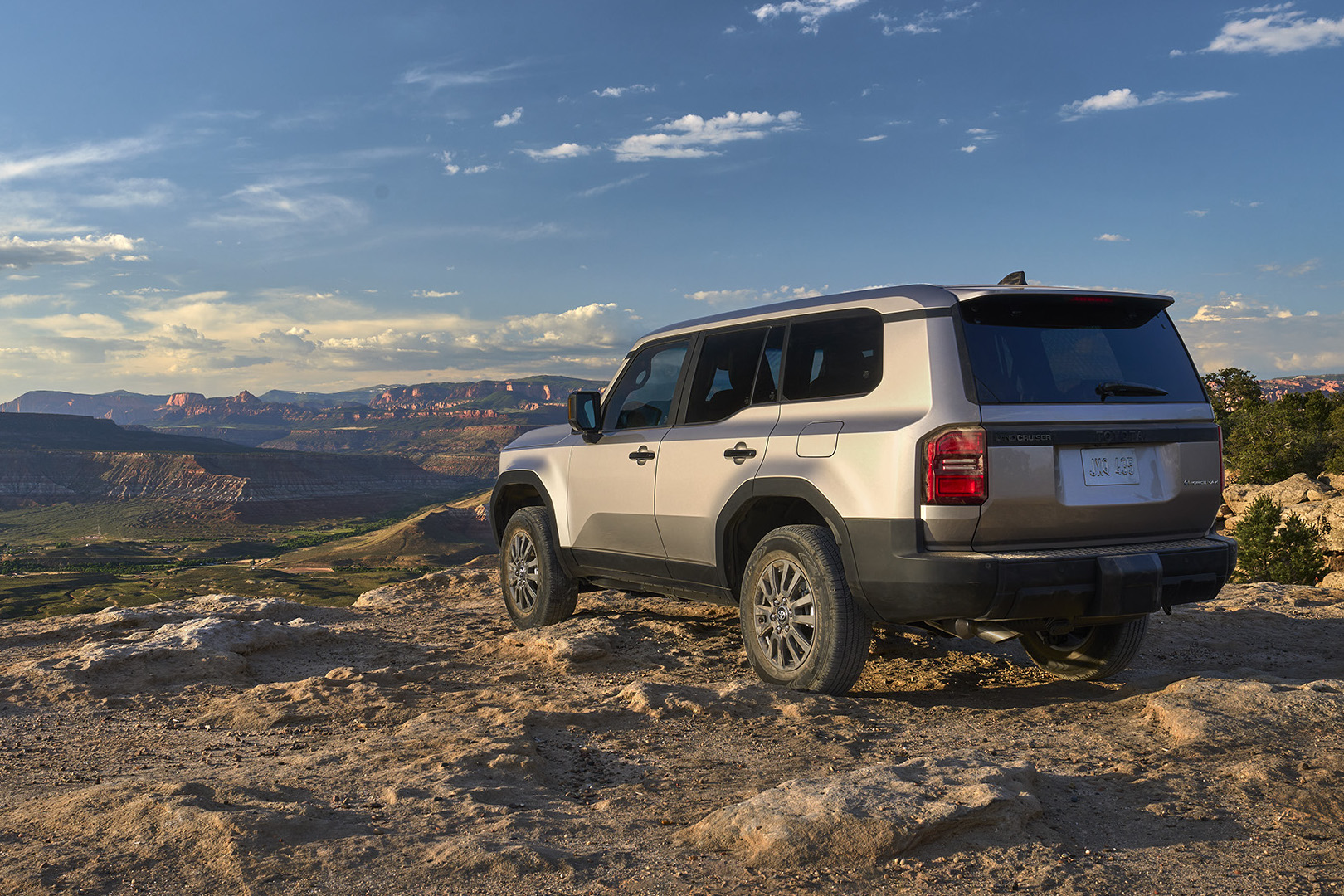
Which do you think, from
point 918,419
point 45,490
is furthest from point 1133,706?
point 45,490

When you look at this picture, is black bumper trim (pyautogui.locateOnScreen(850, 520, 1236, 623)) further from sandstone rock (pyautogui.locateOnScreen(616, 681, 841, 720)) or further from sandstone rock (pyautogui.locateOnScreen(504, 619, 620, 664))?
sandstone rock (pyautogui.locateOnScreen(504, 619, 620, 664))

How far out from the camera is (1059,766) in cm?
379

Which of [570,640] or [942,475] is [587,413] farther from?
[942,475]

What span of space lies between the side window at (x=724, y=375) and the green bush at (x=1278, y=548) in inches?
489

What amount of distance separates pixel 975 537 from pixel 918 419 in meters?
0.58

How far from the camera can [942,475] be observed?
161 inches

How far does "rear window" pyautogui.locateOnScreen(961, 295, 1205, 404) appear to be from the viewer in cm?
429

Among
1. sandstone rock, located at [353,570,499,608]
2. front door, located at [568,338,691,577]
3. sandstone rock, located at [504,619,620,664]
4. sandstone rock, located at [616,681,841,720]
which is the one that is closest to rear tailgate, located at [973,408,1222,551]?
sandstone rock, located at [616,681,841,720]

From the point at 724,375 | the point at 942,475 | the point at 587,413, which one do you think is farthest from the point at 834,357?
the point at 587,413

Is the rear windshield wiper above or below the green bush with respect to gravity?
above

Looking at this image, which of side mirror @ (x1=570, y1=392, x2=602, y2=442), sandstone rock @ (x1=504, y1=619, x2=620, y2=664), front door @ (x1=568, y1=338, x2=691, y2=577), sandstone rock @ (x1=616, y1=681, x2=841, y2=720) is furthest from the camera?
side mirror @ (x1=570, y1=392, x2=602, y2=442)

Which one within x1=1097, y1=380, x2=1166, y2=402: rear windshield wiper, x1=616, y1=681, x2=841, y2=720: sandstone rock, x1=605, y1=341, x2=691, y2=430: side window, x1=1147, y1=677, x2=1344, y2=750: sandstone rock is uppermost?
x1=605, y1=341, x2=691, y2=430: side window

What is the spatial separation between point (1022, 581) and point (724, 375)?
2.16 metres

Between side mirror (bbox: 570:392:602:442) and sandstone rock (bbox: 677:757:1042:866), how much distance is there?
11.6 feet
